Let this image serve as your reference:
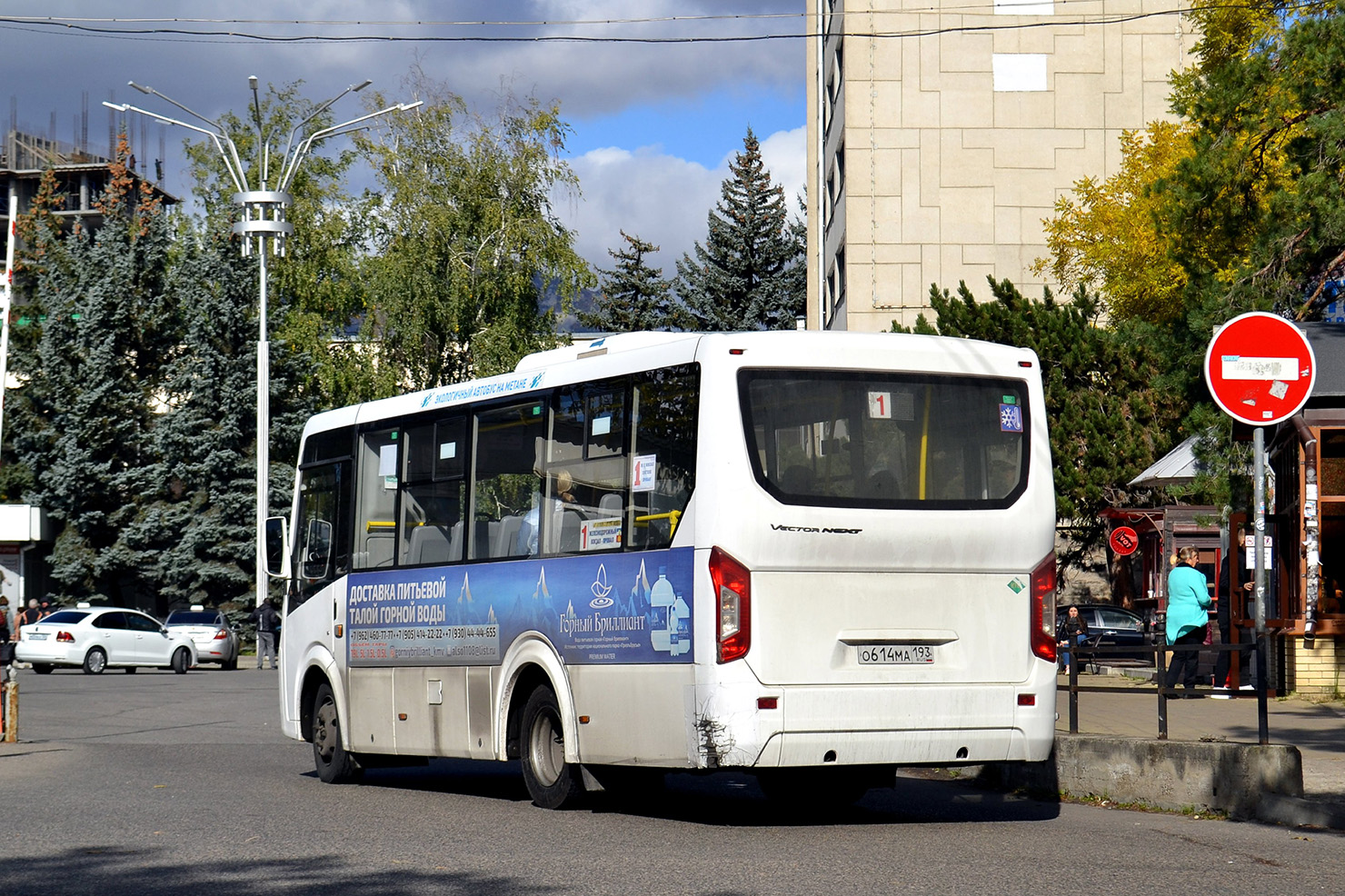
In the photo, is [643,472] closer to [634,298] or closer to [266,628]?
[266,628]

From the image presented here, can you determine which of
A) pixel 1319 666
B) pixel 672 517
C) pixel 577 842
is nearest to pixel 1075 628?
pixel 1319 666

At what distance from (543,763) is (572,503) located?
70.3 inches

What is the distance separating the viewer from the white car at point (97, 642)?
40.4m

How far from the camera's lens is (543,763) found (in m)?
12.2

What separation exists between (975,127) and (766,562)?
153 ft

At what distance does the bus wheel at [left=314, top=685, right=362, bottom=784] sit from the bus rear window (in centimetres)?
570

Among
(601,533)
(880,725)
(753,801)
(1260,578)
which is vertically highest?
(601,533)

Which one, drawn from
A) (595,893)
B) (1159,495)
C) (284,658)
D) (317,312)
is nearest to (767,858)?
(595,893)

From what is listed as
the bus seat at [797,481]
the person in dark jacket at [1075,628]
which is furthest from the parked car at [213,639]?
the bus seat at [797,481]

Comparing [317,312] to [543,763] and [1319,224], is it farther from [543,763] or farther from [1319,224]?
[543,763]

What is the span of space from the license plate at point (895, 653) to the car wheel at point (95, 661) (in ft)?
109

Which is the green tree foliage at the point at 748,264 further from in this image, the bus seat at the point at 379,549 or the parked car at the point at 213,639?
the bus seat at the point at 379,549

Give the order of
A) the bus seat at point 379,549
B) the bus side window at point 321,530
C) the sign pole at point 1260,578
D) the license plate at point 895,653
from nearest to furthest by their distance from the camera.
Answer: the license plate at point 895,653, the sign pole at point 1260,578, the bus seat at point 379,549, the bus side window at point 321,530

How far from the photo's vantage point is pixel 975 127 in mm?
55188
